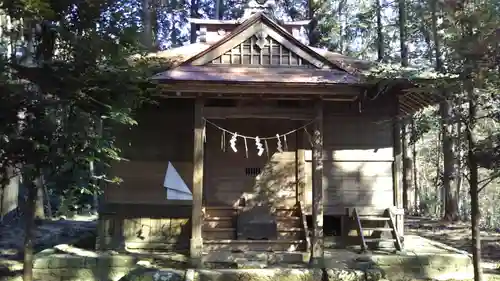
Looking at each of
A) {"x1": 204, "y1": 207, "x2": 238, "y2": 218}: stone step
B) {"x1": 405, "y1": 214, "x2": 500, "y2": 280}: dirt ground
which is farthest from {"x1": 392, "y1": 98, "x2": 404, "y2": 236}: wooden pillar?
{"x1": 204, "y1": 207, "x2": 238, "y2": 218}: stone step

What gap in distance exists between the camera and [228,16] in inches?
1096

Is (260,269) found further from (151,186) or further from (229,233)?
(151,186)

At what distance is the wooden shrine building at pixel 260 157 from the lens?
945 cm

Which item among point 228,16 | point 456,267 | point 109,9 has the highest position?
point 228,16

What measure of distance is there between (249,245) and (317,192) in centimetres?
186

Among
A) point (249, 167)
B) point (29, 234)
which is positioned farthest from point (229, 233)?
point (29, 234)

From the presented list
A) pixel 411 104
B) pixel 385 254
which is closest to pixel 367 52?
pixel 411 104

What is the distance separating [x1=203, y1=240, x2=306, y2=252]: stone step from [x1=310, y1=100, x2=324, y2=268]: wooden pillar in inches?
23.0

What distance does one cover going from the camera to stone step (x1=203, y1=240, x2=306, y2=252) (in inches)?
382

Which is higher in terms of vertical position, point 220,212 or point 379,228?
point 220,212

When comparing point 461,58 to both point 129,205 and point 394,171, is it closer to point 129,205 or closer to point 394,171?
point 394,171

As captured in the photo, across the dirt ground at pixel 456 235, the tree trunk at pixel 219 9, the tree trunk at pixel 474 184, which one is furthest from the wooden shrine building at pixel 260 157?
the tree trunk at pixel 219 9

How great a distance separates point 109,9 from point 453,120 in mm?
5384

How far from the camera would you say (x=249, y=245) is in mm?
9711
